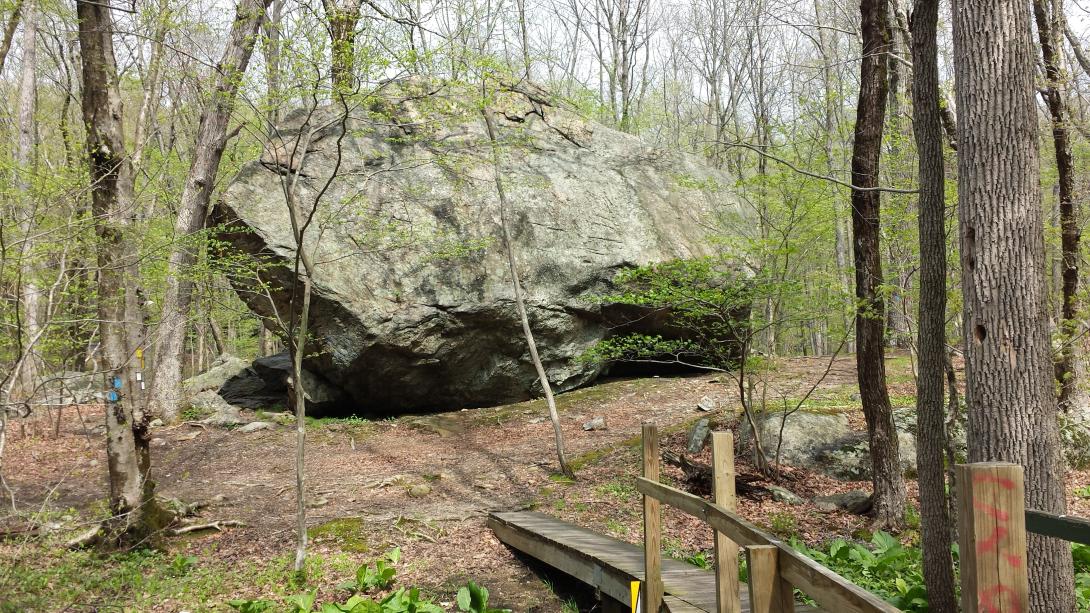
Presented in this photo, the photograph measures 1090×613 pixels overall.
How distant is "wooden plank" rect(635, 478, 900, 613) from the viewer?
1.89m

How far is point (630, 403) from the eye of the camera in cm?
1288

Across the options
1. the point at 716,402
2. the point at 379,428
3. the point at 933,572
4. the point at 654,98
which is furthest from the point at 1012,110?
the point at 654,98

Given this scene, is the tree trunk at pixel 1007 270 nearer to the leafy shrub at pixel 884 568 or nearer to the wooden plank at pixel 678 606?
the leafy shrub at pixel 884 568

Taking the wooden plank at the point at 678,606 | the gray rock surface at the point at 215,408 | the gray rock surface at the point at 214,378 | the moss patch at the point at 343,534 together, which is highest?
the gray rock surface at the point at 214,378

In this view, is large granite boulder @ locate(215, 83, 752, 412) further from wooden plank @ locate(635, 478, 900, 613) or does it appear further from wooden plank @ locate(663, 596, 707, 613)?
wooden plank @ locate(635, 478, 900, 613)

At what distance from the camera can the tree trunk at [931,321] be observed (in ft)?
15.9

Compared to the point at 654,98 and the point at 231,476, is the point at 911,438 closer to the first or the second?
the point at 231,476

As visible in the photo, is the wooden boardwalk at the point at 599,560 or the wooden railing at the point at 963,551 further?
the wooden boardwalk at the point at 599,560

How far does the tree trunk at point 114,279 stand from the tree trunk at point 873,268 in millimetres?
7485

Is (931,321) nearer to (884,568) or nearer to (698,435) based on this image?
(884,568)

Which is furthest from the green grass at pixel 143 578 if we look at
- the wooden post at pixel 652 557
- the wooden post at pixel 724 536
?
the wooden post at pixel 724 536

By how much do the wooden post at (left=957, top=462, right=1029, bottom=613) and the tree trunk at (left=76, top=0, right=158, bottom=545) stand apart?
7069 millimetres

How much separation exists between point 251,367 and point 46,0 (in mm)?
8299

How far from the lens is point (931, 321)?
→ 16.1ft
